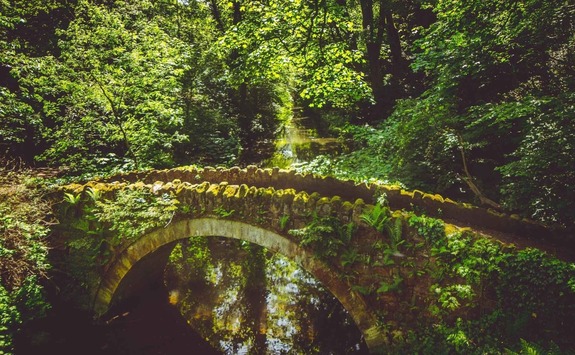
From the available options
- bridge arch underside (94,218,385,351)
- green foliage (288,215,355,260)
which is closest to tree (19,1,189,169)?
bridge arch underside (94,218,385,351)

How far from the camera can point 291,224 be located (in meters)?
5.80

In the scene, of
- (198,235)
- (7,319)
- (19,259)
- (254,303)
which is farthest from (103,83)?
(254,303)

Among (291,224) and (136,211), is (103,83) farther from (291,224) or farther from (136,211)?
(291,224)

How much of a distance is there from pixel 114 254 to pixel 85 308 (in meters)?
1.65

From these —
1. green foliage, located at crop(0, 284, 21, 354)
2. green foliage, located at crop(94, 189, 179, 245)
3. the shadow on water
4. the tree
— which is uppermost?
the tree

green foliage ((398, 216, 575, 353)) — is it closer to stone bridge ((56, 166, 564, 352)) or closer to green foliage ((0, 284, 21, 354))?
stone bridge ((56, 166, 564, 352))

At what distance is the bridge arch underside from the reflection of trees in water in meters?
1.39

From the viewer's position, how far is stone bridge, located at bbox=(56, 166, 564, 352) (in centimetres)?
526

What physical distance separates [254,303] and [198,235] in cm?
297

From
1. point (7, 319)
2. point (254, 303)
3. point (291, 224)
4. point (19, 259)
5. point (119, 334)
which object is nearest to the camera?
point (7, 319)

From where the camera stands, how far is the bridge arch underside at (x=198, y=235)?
5387 millimetres

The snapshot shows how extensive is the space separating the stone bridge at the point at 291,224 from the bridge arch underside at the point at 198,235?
2 centimetres

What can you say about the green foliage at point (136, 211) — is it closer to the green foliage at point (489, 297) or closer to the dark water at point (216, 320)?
the dark water at point (216, 320)

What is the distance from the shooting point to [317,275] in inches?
222
